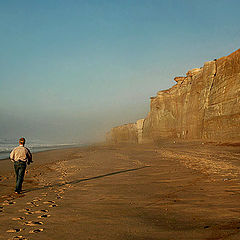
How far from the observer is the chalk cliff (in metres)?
21.9

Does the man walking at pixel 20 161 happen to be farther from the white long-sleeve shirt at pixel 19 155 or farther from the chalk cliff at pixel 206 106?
the chalk cliff at pixel 206 106

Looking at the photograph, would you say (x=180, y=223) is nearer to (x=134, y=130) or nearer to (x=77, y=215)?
(x=77, y=215)

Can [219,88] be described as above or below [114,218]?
above

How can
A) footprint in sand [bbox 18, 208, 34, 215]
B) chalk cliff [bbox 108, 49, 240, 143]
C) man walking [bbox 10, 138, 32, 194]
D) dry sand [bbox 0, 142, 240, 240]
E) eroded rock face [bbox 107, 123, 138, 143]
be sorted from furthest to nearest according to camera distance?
eroded rock face [bbox 107, 123, 138, 143], chalk cliff [bbox 108, 49, 240, 143], man walking [bbox 10, 138, 32, 194], footprint in sand [bbox 18, 208, 34, 215], dry sand [bbox 0, 142, 240, 240]

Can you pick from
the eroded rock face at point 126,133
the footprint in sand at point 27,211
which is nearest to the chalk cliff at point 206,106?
the footprint in sand at point 27,211

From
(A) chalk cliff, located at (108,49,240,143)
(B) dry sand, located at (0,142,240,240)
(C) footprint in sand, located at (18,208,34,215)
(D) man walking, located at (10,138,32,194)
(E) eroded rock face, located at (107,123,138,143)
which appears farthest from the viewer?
(E) eroded rock face, located at (107,123,138,143)

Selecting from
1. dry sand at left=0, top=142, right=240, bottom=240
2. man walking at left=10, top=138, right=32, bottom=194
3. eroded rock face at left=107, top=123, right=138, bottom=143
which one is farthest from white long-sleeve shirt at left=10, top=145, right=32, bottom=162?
eroded rock face at left=107, top=123, right=138, bottom=143

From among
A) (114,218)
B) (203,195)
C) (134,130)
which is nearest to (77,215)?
(114,218)

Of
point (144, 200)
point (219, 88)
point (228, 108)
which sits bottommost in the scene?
point (144, 200)

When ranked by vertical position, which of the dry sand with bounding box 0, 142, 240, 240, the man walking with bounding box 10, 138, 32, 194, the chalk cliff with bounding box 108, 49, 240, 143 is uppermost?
the chalk cliff with bounding box 108, 49, 240, 143

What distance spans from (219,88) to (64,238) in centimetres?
2534

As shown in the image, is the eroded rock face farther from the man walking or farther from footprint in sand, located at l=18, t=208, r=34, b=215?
footprint in sand, located at l=18, t=208, r=34, b=215

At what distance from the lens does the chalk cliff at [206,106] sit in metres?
21.9

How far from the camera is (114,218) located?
13.8ft
